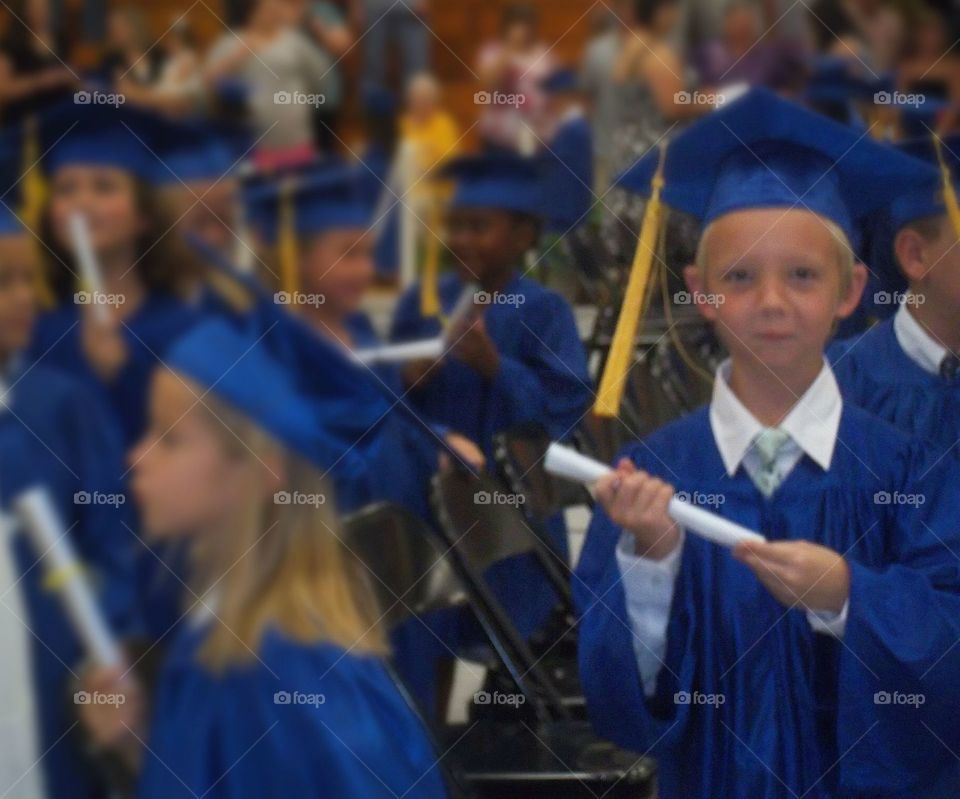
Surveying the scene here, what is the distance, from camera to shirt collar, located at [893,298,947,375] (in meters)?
2.34

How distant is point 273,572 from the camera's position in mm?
2076

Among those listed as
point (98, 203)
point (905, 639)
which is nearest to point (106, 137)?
point (98, 203)

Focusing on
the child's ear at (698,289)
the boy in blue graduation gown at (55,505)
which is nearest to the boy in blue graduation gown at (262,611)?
the boy in blue graduation gown at (55,505)

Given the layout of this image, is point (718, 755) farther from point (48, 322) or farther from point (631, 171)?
point (48, 322)

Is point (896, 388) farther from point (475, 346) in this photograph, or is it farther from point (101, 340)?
point (101, 340)

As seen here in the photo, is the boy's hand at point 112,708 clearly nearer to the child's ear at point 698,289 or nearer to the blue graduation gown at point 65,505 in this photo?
the blue graduation gown at point 65,505

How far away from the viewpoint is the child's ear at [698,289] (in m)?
2.24

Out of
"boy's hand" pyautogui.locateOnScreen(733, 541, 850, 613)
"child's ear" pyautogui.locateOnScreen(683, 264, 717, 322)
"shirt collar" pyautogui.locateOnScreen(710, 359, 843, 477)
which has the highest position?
"child's ear" pyautogui.locateOnScreen(683, 264, 717, 322)

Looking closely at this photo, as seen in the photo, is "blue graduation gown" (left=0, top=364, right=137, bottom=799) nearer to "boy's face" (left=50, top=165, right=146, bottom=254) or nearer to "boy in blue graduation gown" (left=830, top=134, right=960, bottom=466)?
"boy's face" (left=50, top=165, right=146, bottom=254)

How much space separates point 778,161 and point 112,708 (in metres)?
1.09

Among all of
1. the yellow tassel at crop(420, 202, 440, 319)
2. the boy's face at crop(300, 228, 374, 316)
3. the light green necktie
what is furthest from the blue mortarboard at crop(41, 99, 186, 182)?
the light green necktie

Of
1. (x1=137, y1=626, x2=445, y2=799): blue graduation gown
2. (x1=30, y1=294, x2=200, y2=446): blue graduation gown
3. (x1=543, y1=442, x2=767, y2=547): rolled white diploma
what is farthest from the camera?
(x1=30, y1=294, x2=200, y2=446): blue graduation gown

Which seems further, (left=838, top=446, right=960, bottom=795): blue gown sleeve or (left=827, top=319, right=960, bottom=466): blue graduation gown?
(left=827, top=319, right=960, bottom=466): blue graduation gown

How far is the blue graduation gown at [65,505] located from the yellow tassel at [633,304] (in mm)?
650
